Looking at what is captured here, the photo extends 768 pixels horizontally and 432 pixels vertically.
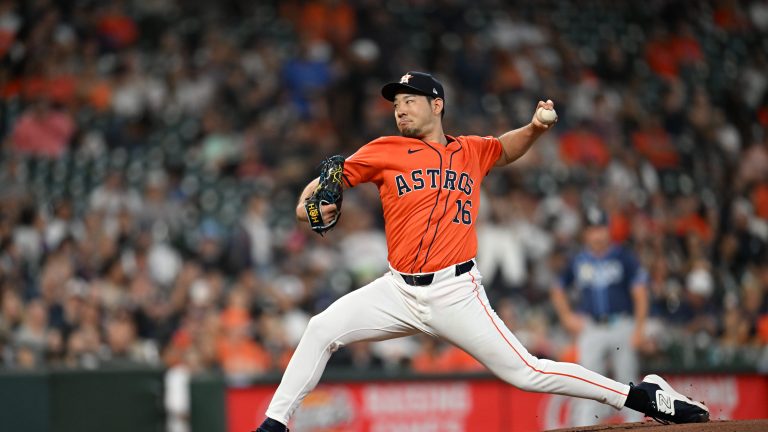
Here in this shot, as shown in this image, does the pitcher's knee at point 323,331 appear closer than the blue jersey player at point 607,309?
Yes

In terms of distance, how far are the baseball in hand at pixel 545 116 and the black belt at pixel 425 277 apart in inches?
30.2

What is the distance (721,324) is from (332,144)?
4659 mm

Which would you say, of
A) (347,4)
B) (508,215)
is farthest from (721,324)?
(347,4)

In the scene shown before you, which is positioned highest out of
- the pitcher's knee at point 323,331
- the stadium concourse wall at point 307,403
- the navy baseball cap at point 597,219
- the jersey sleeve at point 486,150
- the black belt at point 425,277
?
the navy baseball cap at point 597,219

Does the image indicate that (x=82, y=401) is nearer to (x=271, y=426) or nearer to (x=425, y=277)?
(x=271, y=426)

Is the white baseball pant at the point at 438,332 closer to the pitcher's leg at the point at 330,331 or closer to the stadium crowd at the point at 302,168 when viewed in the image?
the pitcher's leg at the point at 330,331

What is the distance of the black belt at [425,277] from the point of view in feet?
17.4

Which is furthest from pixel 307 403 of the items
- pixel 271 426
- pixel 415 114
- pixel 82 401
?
pixel 415 114

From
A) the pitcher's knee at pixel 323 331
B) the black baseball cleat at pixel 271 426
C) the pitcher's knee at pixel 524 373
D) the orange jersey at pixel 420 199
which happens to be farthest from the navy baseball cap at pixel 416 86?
the black baseball cleat at pixel 271 426

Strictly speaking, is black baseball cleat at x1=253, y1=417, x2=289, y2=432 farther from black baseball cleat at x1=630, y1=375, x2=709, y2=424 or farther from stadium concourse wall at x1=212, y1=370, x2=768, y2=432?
stadium concourse wall at x1=212, y1=370, x2=768, y2=432

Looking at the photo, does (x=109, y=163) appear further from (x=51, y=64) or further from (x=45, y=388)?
(x=45, y=388)

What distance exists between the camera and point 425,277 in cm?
529

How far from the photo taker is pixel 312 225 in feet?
16.9

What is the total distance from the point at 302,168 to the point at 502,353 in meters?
7.59
